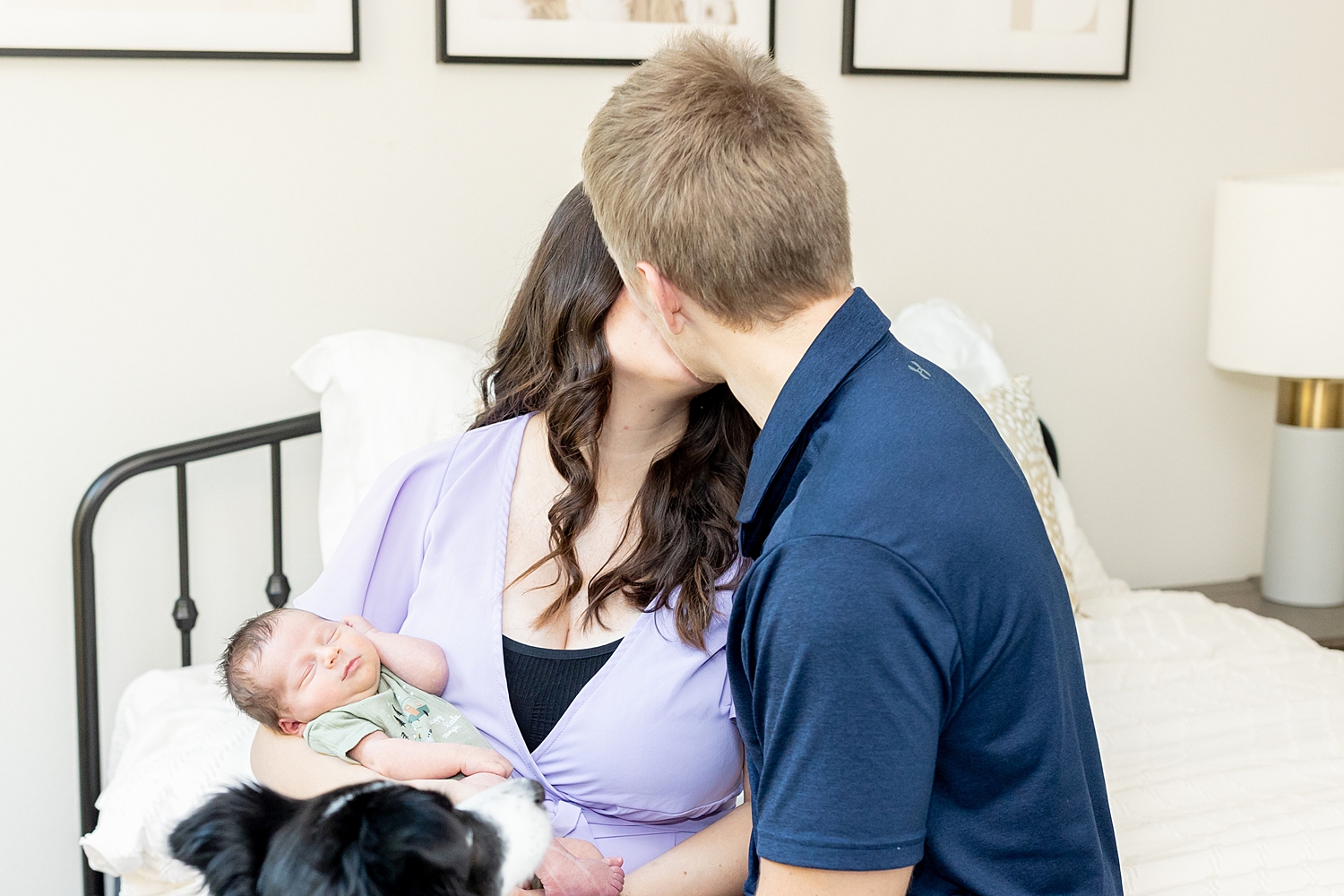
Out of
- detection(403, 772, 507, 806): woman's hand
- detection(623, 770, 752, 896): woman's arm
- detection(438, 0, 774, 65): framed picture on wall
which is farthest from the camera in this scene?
detection(438, 0, 774, 65): framed picture on wall

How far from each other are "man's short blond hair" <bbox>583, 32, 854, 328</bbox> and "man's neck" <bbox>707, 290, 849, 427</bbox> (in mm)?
12

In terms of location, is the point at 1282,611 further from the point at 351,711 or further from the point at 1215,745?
the point at 351,711

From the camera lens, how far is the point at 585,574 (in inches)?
50.3

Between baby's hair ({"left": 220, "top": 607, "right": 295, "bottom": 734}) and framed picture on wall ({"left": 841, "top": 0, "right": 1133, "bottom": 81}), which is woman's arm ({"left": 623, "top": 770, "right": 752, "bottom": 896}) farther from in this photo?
framed picture on wall ({"left": 841, "top": 0, "right": 1133, "bottom": 81})

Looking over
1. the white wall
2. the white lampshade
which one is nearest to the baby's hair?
the white wall

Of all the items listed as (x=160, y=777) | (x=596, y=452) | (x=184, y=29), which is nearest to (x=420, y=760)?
(x=596, y=452)

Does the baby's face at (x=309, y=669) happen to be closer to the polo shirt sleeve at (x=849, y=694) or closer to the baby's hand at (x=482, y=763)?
the baby's hand at (x=482, y=763)

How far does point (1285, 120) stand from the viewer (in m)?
2.39

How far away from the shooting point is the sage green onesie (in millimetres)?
1102

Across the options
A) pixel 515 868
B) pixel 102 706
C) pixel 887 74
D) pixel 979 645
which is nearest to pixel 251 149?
pixel 102 706

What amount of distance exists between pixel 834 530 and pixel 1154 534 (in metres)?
1.98

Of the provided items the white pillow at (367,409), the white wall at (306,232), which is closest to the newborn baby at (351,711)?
the white pillow at (367,409)

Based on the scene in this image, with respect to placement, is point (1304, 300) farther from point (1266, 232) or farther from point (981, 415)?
point (981, 415)

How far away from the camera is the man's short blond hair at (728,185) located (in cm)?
79
